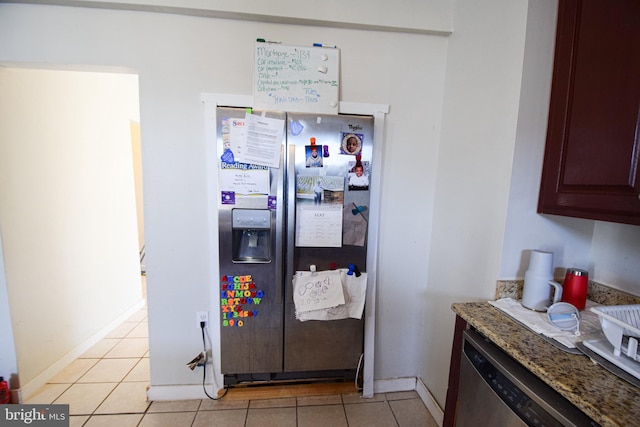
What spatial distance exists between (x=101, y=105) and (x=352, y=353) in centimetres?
289

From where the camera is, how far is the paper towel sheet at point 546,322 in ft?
2.81

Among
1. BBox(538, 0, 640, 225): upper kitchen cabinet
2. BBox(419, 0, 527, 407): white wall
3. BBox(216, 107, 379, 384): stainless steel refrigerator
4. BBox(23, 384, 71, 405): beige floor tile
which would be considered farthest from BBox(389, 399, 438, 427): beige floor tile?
BBox(23, 384, 71, 405): beige floor tile

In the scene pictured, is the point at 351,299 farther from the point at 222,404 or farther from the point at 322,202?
the point at 222,404

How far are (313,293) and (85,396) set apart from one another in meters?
1.64

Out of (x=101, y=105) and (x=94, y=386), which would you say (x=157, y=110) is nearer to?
(x=101, y=105)

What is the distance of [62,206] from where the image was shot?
71.7 inches

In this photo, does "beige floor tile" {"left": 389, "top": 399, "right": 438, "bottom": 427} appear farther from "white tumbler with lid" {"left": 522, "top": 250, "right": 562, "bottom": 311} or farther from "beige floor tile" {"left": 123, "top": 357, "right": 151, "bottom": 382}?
"beige floor tile" {"left": 123, "top": 357, "right": 151, "bottom": 382}

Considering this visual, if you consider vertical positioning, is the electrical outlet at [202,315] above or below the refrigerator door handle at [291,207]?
below

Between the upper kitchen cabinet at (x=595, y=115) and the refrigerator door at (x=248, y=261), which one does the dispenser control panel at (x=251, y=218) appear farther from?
the upper kitchen cabinet at (x=595, y=115)

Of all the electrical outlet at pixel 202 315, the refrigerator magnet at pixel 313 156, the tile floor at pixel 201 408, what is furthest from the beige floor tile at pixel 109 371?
the refrigerator magnet at pixel 313 156

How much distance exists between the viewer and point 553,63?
1029mm

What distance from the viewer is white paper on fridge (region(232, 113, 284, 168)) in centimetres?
139

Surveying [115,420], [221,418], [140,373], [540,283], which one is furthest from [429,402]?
[140,373]

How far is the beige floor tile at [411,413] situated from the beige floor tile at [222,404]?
3.15ft
